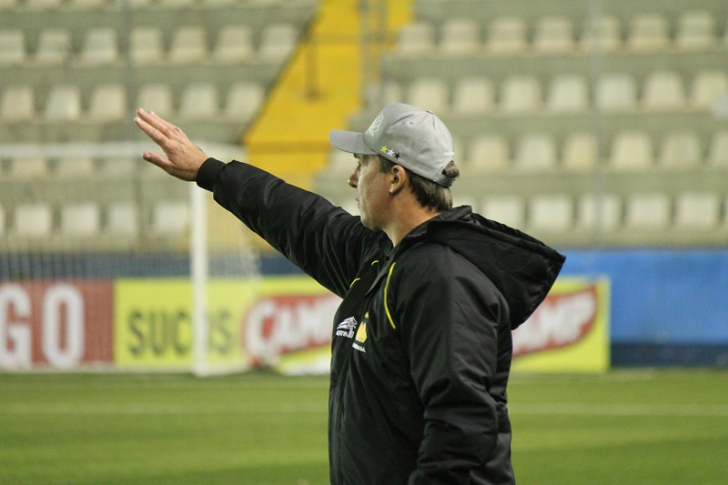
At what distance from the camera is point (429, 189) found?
279cm

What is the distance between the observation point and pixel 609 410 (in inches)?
387

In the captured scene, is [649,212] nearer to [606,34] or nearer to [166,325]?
[606,34]

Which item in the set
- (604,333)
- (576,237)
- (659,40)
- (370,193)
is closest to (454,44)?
(659,40)

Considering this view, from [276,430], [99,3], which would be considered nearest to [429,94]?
[99,3]

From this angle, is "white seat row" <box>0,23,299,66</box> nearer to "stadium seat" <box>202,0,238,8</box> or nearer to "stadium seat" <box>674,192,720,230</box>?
"stadium seat" <box>202,0,238,8</box>

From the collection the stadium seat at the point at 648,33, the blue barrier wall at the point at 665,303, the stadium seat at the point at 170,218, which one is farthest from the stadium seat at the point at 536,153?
the stadium seat at the point at 170,218

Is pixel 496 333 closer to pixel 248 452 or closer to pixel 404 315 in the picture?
pixel 404 315

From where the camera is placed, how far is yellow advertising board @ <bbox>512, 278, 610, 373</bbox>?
12.9 meters

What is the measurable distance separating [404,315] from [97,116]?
16.0m

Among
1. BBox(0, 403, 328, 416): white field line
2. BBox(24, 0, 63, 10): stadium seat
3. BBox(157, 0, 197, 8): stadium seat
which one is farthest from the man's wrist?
BBox(24, 0, 63, 10): stadium seat

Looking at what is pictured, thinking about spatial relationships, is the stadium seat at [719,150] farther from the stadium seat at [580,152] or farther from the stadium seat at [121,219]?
the stadium seat at [121,219]

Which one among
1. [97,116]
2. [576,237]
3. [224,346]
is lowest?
[224,346]

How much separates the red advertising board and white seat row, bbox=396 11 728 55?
7.02m

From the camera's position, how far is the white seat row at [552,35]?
56.0ft
